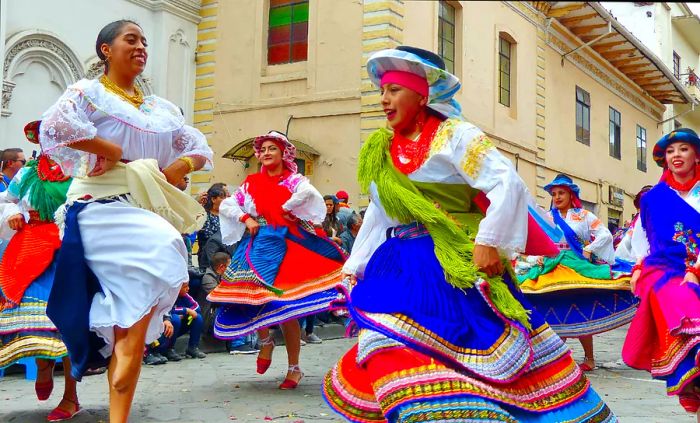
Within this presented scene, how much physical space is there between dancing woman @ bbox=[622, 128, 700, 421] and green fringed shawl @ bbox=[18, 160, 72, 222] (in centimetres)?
354

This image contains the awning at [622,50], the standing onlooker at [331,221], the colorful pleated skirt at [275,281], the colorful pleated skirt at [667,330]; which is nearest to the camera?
the colorful pleated skirt at [667,330]

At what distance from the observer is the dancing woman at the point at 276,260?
20.6 feet

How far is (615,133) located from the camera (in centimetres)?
2598

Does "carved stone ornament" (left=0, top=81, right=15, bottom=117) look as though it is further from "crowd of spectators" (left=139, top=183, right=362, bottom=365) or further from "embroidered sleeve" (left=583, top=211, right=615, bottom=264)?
"embroidered sleeve" (left=583, top=211, right=615, bottom=264)

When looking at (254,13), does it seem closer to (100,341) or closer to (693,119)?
(100,341)

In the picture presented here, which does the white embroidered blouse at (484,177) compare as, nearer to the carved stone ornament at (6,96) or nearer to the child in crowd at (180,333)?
the child in crowd at (180,333)

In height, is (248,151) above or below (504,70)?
below

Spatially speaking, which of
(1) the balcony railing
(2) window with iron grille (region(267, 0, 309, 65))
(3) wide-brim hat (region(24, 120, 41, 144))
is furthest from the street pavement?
(1) the balcony railing

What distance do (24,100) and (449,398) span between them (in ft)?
37.9

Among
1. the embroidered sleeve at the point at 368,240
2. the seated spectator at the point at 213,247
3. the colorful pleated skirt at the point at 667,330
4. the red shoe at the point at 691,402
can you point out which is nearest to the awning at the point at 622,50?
the seated spectator at the point at 213,247

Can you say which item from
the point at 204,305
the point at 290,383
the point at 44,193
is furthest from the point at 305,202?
the point at 204,305

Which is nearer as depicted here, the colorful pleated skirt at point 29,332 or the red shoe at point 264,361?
the colorful pleated skirt at point 29,332

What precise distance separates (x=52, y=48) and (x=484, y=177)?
37.7 ft

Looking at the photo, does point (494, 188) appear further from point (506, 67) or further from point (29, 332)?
point (506, 67)
